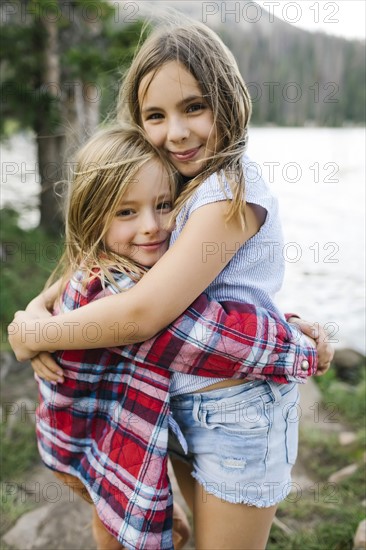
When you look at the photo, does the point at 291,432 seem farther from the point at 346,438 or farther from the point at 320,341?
the point at 346,438

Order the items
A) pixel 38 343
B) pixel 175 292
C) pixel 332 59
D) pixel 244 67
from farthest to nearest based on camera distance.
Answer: pixel 332 59
pixel 244 67
pixel 38 343
pixel 175 292

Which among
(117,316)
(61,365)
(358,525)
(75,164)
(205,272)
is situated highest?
(75,164)

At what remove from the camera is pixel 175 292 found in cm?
120

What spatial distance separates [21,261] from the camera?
17.7 ft

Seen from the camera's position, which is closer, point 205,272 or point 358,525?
point 205,272

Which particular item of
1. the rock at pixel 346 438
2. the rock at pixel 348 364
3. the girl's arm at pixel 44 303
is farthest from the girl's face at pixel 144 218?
the rock at pixel 348 364

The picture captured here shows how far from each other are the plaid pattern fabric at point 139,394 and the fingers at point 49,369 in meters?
0.02

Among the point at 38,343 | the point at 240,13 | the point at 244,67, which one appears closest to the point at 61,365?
the point at 38,343

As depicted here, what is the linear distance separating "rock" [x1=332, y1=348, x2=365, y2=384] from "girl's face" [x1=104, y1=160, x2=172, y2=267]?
3.12 meters

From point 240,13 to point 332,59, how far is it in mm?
1842

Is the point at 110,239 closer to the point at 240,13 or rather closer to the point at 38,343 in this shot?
the point at 38,343

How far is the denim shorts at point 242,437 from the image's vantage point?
51.5 inches

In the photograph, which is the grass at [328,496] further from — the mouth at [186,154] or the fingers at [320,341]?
the mouth at [186,154]

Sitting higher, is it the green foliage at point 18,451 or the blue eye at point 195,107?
the blue eye at point 195,107
